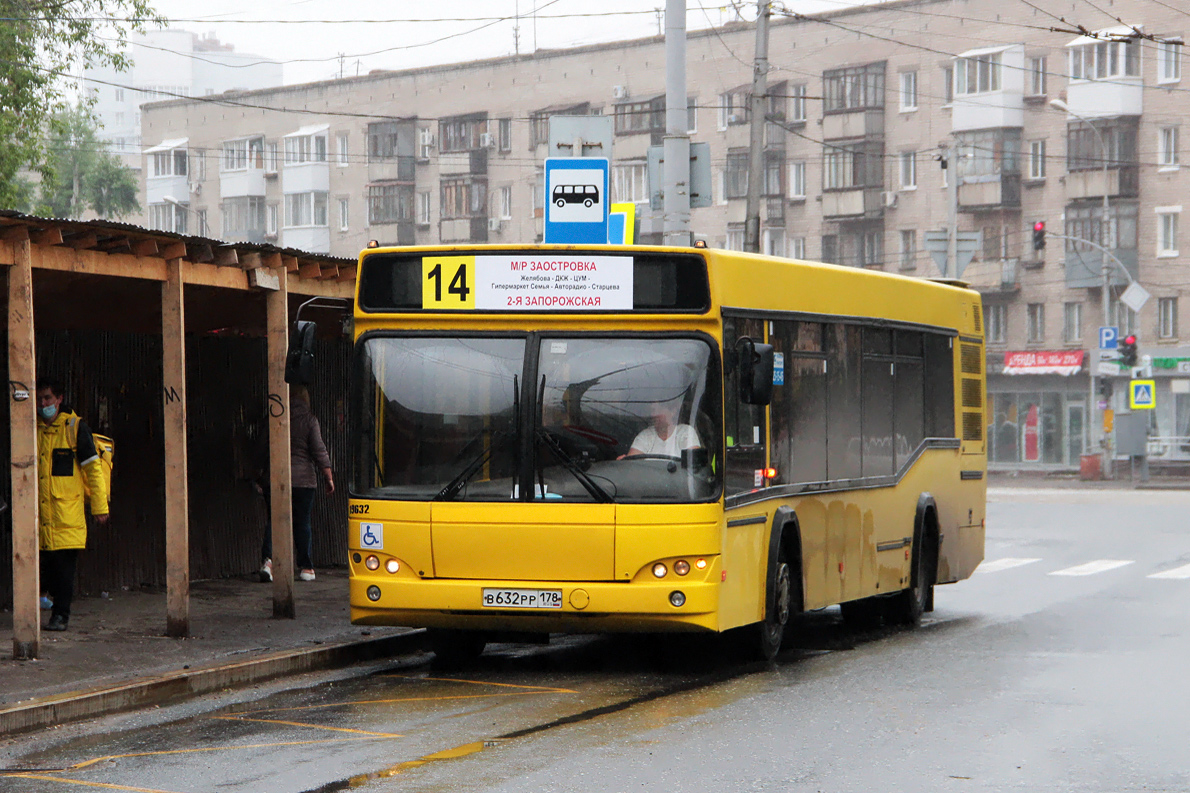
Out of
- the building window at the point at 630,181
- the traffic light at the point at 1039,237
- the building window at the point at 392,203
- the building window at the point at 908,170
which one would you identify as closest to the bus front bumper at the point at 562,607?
the traffic light at the point at 1039,237

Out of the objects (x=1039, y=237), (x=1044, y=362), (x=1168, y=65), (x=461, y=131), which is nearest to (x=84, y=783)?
(x=1039, y=237)

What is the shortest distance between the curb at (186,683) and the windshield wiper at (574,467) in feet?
7.82

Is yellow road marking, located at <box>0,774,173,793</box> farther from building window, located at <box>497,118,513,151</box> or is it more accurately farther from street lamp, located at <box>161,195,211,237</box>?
street lamp, located at <box>161,195,211,237</box>

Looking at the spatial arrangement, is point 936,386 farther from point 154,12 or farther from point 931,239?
point 931,239

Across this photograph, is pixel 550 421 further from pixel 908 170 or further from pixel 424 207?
pixel 424 207

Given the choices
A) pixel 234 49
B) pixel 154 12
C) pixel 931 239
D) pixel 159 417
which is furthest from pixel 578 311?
pixel 234 49

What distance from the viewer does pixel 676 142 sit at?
17062 millimetres

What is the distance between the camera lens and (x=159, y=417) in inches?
640

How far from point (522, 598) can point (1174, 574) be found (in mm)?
12995

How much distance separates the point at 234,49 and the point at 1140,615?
467 ft

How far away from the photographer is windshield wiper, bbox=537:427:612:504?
424 inches

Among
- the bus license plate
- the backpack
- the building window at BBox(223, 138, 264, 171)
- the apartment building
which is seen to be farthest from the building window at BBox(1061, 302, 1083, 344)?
the bus license plate

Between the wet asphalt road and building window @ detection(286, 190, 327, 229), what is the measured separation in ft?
208

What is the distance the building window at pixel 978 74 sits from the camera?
58969 millimetres
